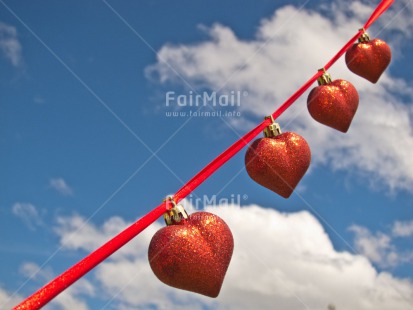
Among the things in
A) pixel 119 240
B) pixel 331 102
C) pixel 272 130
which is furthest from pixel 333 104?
pixel 119 240

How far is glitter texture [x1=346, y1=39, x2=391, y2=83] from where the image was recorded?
3.59m

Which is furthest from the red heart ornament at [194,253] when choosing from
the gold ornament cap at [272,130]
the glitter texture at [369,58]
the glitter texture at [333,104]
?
the glitter texture at [369,58]

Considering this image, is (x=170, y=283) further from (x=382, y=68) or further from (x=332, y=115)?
(x=382, y=68)

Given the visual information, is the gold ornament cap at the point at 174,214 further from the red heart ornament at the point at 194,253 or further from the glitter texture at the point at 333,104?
the glitter texture at the point at 333,104

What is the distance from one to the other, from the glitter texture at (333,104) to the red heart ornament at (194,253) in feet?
3.94

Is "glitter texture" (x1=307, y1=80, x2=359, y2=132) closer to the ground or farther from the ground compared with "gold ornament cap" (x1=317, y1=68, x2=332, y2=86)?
closer to the ground

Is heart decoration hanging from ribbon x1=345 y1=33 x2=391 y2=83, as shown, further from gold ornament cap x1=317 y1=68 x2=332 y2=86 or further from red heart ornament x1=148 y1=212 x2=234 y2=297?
red heart ornament x1=148 y1=212 x2=234 y2=297

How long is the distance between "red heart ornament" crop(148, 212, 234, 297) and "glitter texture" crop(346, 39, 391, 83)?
181 centimetres

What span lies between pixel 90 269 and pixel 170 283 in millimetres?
397

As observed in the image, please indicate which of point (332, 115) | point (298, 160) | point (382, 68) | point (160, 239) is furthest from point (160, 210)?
point (382, 68)

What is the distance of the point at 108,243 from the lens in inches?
76.9

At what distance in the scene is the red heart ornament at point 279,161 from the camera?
2.75 metres

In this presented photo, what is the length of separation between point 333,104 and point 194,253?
1.46 m

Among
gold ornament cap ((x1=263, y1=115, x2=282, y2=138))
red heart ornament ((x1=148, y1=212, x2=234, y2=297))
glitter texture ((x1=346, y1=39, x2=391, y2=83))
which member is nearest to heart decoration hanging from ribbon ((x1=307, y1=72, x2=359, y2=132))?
glitter texture ((x1=346, y1=39, x2=391, y2=83))
